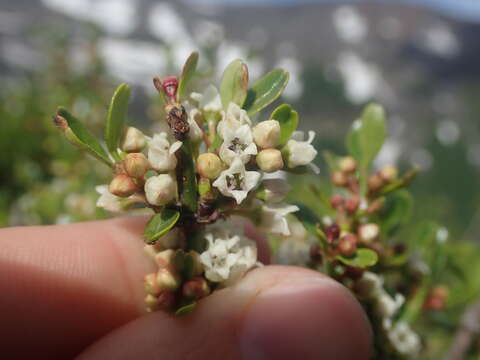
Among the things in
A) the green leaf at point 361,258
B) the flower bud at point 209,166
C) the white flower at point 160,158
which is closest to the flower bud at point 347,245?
the green leaf at point 361,258

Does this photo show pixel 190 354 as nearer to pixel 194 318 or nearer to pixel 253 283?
pixel 194 318

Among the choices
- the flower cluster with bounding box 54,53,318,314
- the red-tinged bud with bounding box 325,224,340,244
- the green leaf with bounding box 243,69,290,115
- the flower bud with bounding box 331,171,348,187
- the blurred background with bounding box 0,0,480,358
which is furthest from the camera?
the blurred background with bounding box 0,0,480,358

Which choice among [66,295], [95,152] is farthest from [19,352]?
[95,152]

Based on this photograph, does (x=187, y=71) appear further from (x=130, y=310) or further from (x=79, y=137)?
(x=130, y=310)

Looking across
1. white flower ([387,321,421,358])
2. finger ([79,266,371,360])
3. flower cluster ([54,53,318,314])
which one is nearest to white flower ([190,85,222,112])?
flower cluster ([54,53,318,314])

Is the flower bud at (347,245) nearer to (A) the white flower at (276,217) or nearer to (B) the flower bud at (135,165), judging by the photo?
(A) the white flower at (276,217)

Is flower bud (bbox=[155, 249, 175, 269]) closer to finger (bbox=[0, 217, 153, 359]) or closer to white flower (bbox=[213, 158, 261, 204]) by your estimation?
white flower (bbox=[213, 158, 261, 204])
